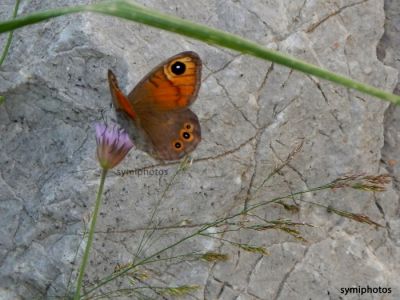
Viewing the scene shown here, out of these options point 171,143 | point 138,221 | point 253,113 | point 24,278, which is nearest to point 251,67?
point 253,113

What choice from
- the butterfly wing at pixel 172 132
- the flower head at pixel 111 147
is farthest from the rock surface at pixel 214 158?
the flower head at pixel 111 147

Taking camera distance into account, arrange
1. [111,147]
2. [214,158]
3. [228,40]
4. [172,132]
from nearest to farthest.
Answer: [228,40], [111,147], [172,132], [214,158]

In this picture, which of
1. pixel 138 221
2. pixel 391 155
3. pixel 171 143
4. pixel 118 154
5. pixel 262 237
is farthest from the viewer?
pixel 391 155

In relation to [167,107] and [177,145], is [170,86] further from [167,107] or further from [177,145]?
[177,145]

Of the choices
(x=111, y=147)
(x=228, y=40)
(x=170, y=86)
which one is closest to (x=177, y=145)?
(x=170, y=86)

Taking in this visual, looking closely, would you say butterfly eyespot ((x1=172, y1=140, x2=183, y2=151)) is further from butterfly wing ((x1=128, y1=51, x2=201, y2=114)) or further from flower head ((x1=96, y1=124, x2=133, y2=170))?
flower head ((x1=96, y1=124, x2=133, y2=170))

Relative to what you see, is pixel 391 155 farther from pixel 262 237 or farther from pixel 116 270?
pixel 116 270

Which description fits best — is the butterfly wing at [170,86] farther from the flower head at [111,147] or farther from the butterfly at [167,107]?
the flower head at [111,147]
